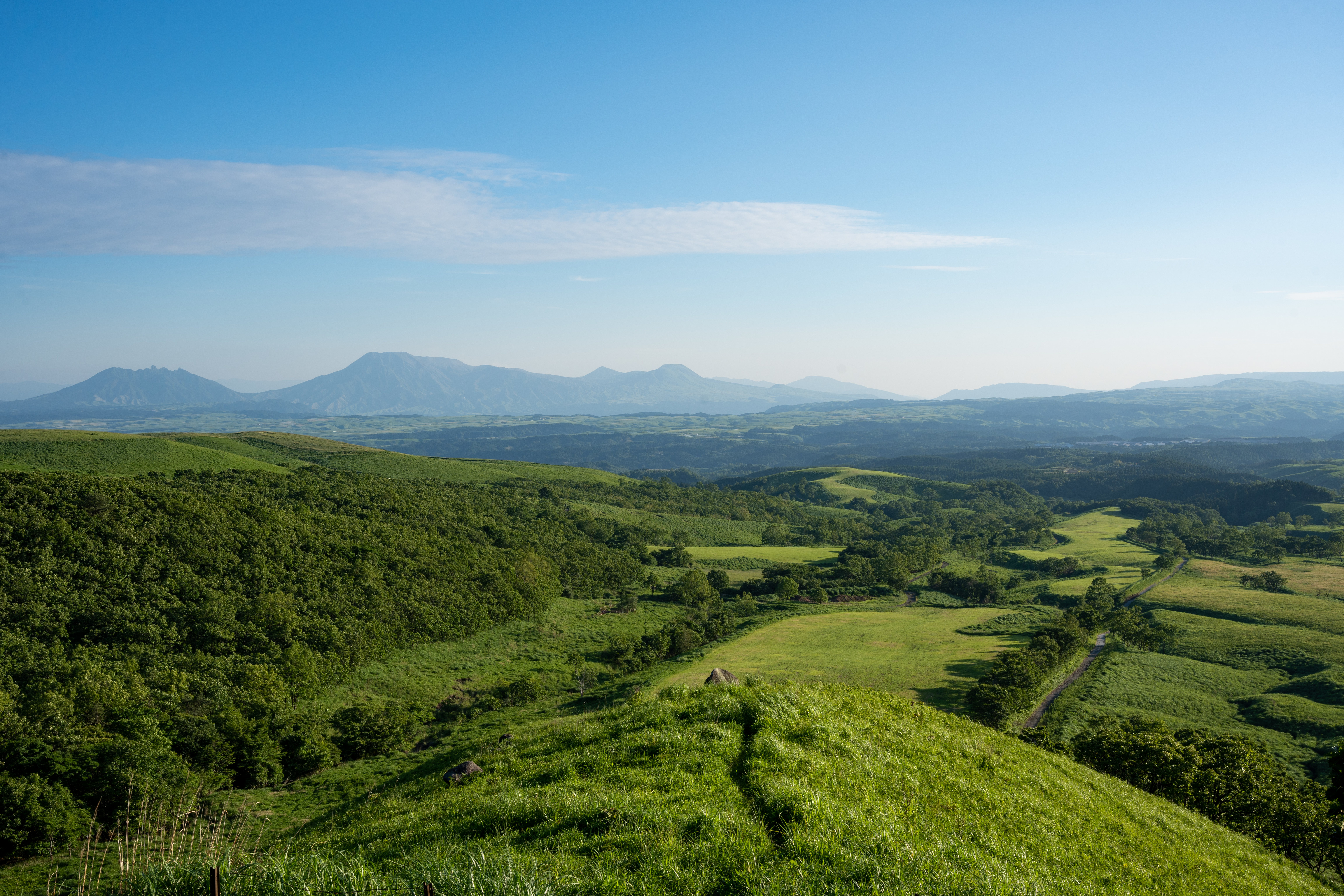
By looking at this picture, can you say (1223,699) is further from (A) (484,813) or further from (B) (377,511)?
(B) (377,511)

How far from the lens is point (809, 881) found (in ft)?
29.2

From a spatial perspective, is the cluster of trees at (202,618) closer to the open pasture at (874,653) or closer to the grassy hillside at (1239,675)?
the open pasture at (874,653)

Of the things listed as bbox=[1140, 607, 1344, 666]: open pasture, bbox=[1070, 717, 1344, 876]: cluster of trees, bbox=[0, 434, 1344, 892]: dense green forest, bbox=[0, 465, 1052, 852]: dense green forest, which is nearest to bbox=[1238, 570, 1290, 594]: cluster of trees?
bbox=[0, 434, 1344, 892]: dense green forest

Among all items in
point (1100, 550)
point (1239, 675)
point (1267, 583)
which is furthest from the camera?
point (1100, 550)

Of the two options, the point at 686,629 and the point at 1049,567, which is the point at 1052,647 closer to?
the point at 686,629

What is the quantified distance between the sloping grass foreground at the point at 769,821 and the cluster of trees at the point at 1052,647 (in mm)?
34544

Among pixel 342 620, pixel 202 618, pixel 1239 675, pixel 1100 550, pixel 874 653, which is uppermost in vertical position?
pixel 202 618

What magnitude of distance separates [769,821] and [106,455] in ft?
404

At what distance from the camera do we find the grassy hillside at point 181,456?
3590 inches

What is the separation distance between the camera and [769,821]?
11195 millimetres

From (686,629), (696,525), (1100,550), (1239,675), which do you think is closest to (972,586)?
(1239,675)

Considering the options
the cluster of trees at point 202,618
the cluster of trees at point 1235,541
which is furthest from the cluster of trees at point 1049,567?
the cluster of trees at point 202,618

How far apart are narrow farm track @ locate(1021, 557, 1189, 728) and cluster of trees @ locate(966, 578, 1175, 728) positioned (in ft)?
2.91

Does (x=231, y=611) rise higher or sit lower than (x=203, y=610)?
lower
